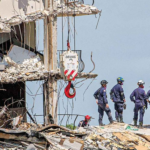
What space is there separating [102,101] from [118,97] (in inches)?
27.4

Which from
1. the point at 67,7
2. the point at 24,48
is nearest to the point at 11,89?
the point at 24,48

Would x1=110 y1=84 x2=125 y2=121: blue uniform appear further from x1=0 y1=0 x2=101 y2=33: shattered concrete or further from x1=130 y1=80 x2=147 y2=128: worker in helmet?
x1=0 y1=0 x2=101 y2=33: shattered concrete

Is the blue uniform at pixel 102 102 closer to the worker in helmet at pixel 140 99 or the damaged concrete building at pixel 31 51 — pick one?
the worker in helmet at pixel 140 99

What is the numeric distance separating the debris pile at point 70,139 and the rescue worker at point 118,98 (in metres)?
3.21

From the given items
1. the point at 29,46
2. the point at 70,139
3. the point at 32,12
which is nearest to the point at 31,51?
the point at 29,46

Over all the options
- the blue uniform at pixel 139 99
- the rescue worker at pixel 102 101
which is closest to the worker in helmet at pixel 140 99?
the blue uniform at pixel 139 99

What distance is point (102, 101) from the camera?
30188 mm

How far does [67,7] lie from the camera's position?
1320 inches

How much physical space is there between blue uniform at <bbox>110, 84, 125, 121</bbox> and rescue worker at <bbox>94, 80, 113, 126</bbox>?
0.42 m

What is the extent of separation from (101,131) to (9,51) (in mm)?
8562

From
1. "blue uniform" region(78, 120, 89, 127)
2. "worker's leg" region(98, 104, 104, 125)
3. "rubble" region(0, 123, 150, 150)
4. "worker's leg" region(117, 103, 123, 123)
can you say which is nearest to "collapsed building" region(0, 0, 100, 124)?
"worker's leg" region(98, 104, 104, 125)

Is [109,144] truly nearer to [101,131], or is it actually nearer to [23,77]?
[101,131]

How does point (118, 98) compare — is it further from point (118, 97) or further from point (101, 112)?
point (101, 112)

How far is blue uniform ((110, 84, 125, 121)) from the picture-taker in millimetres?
30156
